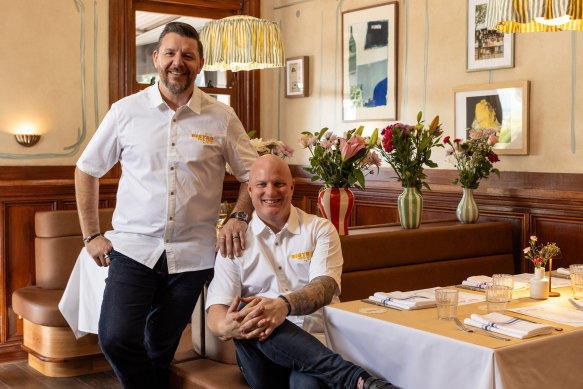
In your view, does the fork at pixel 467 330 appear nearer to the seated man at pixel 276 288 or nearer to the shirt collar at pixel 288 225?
the seated man at pixel 276 288

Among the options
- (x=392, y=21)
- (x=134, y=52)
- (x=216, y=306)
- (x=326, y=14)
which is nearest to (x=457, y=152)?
(x=392, y=21)

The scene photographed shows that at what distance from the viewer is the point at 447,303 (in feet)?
7.79

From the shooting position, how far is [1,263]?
17.1 ft

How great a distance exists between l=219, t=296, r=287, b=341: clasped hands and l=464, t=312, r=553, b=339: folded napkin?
26.2 inches

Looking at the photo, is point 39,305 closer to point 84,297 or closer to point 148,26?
point 84,297

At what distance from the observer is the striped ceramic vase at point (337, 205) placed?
3.79m

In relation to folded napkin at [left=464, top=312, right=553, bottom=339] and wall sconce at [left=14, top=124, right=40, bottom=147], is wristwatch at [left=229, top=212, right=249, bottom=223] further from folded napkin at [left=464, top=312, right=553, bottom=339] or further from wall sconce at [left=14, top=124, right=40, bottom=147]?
wall sconce at [left=14, top=124, right=40, bottom=147]

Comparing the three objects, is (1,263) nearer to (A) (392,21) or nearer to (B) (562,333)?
(A) (392,21)

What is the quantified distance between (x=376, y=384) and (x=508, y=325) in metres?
0.47

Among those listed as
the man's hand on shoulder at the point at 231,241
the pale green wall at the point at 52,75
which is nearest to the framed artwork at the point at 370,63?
the pale green wall at the point at 52,75

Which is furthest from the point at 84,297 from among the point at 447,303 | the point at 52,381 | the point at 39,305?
the point at 447,303

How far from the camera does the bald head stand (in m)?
2.81

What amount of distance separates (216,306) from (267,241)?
0.34 m

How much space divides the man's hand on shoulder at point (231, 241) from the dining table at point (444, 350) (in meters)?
0.46
